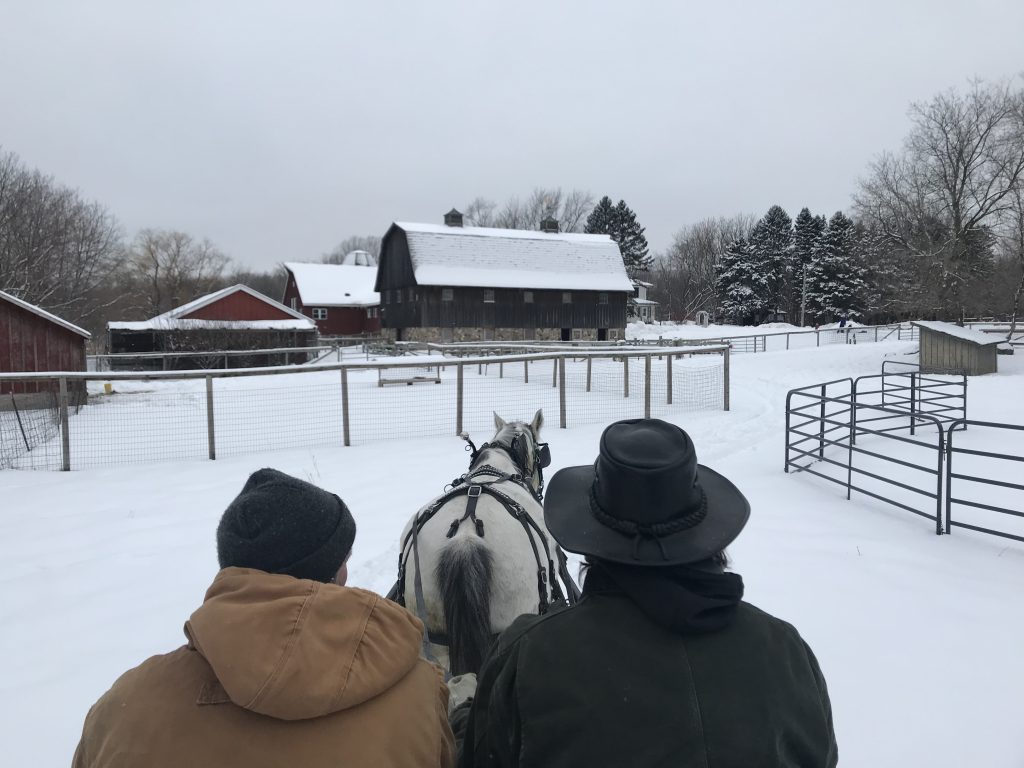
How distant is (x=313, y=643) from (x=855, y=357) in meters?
27.5

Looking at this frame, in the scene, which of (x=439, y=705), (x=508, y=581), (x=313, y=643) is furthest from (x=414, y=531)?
(x=313, y=643)

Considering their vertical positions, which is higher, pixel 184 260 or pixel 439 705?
pixel 184 260

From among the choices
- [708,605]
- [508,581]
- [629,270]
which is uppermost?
[629,270]

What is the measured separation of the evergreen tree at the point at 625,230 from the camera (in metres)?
60.2

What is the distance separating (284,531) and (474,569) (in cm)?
131

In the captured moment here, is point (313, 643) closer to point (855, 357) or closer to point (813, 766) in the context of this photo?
point (813, 766)

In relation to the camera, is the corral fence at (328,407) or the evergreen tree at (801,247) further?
the evergreen tree at (801,247)

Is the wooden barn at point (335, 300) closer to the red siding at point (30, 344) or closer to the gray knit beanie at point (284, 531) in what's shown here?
the red siding at point (30, 344)

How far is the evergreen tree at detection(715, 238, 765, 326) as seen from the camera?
180 ft

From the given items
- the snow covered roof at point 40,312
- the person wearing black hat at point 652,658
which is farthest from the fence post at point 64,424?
the snow covered roof at point 40,312

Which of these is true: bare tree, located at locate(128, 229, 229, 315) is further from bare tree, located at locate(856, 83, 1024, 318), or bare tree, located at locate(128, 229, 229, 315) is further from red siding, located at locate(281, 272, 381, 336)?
bare tree, located at locate(856, 83, 1024, 318)

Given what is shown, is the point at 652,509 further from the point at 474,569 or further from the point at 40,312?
the point at 40,312

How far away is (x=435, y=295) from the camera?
115 ft

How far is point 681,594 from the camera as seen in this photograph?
1.23 m
